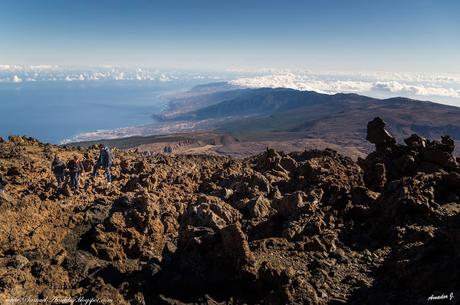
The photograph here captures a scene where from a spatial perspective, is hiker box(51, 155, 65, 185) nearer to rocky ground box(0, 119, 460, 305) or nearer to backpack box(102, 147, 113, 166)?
rocky ground box(0, 119, 460, 305)

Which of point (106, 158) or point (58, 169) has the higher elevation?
point (106, 158)

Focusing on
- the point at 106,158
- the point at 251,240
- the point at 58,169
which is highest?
the point at 106,158

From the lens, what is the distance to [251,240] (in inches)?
510

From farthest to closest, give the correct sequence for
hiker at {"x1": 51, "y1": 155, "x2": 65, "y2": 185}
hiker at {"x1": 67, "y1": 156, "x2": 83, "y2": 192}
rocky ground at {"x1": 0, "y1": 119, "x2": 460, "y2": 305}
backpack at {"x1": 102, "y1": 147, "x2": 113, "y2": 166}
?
backpack at {"x1": 102, "y1": 147, "x2": 113, "y2": 166} < hiker at {"x1": 51, "y1": 155, "x2": 65, "y2": 185} < hiker at {"x1": 67, "y1": 156, "x2": 83, "y2": 192} < rocky ground at {"x1": 0, "y1": 119, "x2": 460, "y2": 305}

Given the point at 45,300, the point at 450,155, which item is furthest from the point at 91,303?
the point at 450,155

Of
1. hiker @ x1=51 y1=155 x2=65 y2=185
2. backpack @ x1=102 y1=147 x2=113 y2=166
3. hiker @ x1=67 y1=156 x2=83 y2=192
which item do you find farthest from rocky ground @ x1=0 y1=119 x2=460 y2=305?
backpack @ x1=102 y1=147 x2=113 y2=166

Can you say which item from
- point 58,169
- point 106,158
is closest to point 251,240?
point 106,158

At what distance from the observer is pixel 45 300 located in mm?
9969

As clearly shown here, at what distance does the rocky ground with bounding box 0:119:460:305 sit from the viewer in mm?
9859

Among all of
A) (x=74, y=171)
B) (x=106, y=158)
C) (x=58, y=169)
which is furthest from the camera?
(x=106, y=158)

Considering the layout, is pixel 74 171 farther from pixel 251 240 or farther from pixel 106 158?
pixel 251 240

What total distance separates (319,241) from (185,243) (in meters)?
4.01

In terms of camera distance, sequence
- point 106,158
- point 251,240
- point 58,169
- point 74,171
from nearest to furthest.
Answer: point 251,240, point 74,171, point 58,169, point 106,158

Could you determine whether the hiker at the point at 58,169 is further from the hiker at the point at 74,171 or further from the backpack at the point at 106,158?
the backpack at the point at 106,158
